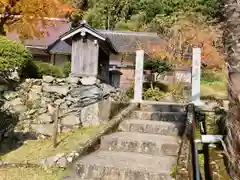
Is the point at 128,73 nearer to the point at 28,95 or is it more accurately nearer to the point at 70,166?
the point at 28,95

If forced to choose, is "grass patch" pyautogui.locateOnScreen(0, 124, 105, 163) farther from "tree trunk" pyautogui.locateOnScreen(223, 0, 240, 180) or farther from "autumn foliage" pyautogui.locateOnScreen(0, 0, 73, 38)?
"autumn foliage" pyautogui.locateOnScreen(0, 0, 73, 38)

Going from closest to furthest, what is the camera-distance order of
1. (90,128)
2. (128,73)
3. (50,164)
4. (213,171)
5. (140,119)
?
(213,171) < (50,164) < (140,119) < (90,128) < (128,73)

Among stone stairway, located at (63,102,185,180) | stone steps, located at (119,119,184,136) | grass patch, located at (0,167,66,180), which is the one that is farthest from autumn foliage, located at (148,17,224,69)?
grass patch, located at (0,167,66,180)

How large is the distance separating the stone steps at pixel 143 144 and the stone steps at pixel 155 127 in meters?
0.45

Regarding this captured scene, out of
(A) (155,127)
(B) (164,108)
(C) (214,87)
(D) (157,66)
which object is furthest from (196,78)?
(C) (214,87)

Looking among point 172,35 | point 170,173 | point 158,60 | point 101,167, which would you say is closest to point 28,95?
point 101,167

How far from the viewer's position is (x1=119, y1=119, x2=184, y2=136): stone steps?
27.5 feet

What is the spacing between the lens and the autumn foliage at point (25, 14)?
1400 centimetres

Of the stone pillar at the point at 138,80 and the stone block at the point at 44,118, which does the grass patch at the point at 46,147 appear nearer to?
the stone block at the point at 44,118

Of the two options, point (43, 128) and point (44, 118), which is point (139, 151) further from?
point (44, 118)

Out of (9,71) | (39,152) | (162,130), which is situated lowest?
(39,152)

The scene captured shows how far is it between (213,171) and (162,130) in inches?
113

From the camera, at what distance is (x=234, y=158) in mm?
2088

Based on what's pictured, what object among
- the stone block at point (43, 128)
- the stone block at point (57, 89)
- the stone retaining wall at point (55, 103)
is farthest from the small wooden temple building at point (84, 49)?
the stone block at point (43, 128)
